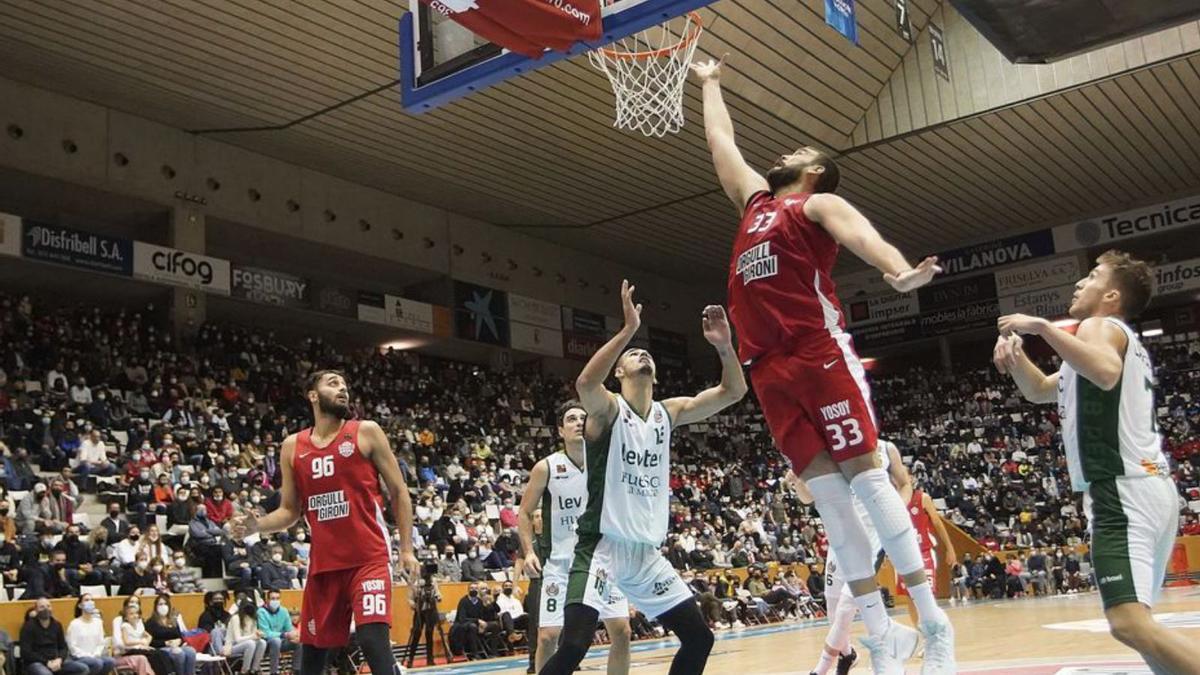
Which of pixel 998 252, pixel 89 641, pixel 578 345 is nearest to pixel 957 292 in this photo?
pixel 998 252

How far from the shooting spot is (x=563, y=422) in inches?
315

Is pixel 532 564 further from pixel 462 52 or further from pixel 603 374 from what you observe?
pixel 462 52

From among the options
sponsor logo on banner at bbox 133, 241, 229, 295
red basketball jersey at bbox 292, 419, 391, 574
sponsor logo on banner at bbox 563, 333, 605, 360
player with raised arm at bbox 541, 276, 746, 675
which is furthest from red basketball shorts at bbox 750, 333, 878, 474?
sponsor logo on banner at bbox 563, 333, 605, 360

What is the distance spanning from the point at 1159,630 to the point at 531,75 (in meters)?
19.6

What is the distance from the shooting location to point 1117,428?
13.8 ft

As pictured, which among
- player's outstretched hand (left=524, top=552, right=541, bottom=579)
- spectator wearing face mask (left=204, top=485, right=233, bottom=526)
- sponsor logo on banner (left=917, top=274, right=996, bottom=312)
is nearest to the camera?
player's outstretched hand (left=524, top=552, right=541, bottom=579)

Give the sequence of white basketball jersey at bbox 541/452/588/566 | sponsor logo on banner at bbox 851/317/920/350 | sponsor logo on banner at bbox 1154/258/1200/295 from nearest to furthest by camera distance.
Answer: white basketball jersey at bbox 541/452/588/566 < sponsor logo on banner at bbox 1154/258/1200/295 < sponsor logo on banner at bbox 851/317/920/350

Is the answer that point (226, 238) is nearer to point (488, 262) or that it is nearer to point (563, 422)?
point (488, 262)

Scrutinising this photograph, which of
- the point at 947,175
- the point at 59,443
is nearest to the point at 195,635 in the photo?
the point at 59,443

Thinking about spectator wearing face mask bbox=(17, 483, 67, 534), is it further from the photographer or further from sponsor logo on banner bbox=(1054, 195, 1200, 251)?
sponsor logo on banner bbox=(1054, 195, 1200, 251)

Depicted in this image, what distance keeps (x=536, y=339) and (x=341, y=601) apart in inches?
1163

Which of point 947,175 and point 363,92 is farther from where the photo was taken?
point 947,175

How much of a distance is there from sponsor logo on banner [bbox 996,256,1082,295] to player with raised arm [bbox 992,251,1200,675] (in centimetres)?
3349

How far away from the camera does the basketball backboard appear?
10.4 m
